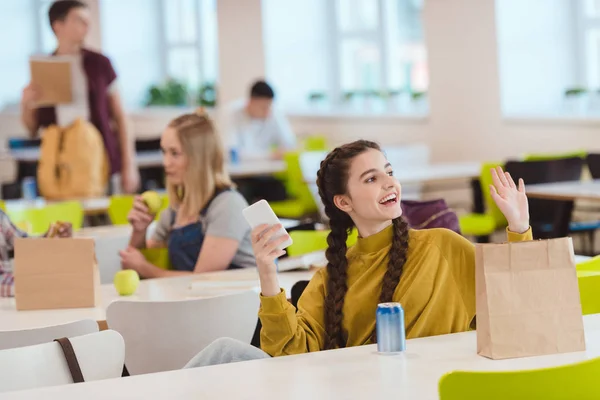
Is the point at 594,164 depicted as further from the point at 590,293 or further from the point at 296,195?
the point at 590,293

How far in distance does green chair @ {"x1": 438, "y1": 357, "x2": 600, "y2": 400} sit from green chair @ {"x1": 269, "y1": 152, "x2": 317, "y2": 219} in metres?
6.53

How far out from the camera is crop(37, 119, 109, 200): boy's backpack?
19.6 ft

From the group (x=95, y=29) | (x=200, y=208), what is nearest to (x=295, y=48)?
(x=95, y=29)

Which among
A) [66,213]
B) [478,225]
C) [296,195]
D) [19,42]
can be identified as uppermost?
[19,42]

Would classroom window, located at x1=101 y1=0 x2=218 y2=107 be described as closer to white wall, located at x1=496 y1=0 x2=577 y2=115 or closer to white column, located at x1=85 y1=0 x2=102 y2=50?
white column, located at x1=85 y1=0 x2=102 y2=50

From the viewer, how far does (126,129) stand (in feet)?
20.2

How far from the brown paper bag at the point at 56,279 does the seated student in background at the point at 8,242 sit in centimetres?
32

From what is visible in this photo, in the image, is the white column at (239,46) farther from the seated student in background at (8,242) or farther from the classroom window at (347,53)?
the seated student in background at (8,242)

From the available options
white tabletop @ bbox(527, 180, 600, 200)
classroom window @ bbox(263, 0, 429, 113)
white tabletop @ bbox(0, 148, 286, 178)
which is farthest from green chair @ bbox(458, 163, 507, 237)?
classroom window @ bbox(263, 0, 429, 113)

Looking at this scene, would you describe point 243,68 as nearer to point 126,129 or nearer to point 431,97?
point 431,97

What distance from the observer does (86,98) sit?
19.5 feet

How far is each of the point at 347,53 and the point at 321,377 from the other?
9.57 metres

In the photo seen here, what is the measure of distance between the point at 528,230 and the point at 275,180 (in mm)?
6622

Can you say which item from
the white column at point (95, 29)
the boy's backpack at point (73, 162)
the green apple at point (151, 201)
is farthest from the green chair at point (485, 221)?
the white column at point (95, 29)
